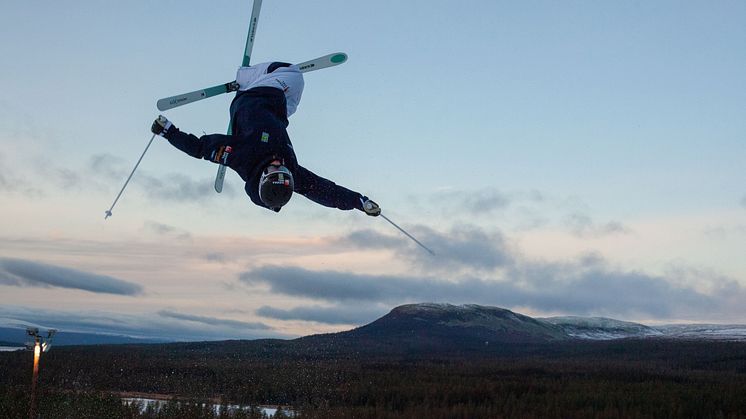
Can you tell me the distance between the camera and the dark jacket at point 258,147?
18.5 ft

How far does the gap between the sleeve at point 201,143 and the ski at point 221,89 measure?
10.9 inches

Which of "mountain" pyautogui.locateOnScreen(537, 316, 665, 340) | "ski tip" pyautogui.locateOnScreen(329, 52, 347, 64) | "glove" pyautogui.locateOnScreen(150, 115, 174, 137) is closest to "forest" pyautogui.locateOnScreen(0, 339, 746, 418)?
"glove" pyautogui.locateOnScreen(150, 115, 174, 137)

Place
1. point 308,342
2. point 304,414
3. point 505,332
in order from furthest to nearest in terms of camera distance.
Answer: point 505,332, point 308,342, point 304,414

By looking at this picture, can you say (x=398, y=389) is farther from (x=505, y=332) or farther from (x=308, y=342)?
(x=505, y=332)

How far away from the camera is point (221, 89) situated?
640 centimetres

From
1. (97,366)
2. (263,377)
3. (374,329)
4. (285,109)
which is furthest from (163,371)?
(374,329)

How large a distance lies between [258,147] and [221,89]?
A: 3.88ft

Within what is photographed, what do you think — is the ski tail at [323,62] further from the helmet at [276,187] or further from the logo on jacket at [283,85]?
the helmet at [276,187]

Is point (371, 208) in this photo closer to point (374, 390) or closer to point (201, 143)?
point (201, 143)

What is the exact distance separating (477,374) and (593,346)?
43.9 meters

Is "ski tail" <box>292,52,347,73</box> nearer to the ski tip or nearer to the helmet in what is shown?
the ski tip

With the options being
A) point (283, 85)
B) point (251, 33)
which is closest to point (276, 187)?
point (283, 85)

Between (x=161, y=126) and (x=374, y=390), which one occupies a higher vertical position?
(x=161, y=126)

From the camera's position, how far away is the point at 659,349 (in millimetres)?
69562
